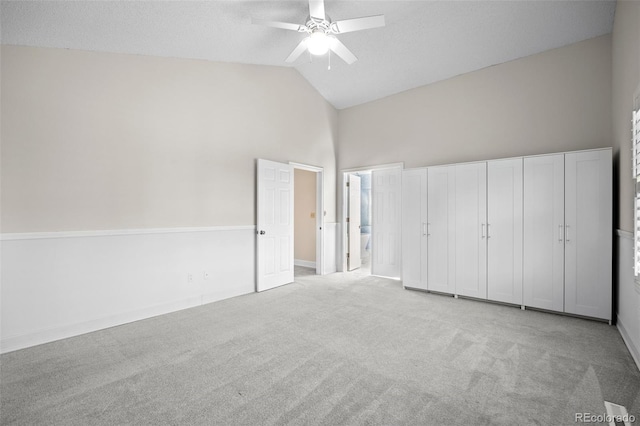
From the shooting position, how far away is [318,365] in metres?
2.41

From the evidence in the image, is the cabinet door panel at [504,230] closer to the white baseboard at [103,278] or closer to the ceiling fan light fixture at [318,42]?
the ceiling fan light fixture at [318,42]

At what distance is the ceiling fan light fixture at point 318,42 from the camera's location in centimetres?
312

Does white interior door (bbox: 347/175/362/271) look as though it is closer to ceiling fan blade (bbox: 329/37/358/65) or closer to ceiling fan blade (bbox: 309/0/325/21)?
ceiling fan blade (bbox: 329/37/358/65)

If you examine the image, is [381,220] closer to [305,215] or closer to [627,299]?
[305,215]

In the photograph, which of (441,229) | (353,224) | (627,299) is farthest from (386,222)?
(627,299)

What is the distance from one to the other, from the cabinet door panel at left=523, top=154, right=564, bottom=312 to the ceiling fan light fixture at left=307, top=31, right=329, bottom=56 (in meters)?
2.81

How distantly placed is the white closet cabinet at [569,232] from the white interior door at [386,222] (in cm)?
223

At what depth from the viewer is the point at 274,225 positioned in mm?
4910

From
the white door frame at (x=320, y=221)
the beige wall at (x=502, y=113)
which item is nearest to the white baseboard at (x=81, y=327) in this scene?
the white door frame at (x=320, y=221)

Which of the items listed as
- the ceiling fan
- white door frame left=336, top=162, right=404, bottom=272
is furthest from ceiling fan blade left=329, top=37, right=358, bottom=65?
white door frame left=336, top=162, right=404, bottom=272

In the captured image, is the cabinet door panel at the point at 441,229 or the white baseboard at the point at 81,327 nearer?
the white baseboard at the point at 81,327

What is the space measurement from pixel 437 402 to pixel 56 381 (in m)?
2.68

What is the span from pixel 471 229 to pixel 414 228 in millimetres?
802

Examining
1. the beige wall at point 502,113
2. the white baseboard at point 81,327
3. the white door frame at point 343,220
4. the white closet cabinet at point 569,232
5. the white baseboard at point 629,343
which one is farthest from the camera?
the white door frame at point 343,220
